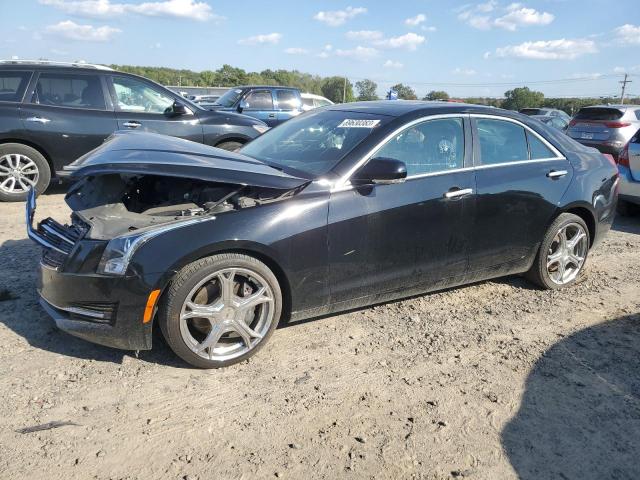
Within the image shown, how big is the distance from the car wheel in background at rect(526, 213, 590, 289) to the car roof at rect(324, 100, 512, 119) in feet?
3.44

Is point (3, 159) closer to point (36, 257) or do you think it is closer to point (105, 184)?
point (36, 257)

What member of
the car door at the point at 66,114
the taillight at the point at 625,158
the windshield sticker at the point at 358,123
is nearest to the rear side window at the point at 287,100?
the car door at the point at 66,114

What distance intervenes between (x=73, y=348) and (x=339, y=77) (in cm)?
7043

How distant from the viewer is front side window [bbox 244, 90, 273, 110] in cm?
1392

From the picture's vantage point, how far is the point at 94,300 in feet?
9.76

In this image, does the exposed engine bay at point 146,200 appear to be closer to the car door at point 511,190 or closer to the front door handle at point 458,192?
the front door handle at point 458,192

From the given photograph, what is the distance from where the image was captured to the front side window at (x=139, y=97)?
7.52m

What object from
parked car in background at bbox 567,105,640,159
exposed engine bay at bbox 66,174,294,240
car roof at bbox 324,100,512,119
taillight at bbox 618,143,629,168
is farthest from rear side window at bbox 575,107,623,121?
exposed engine bay at bbox 66,174,294,240

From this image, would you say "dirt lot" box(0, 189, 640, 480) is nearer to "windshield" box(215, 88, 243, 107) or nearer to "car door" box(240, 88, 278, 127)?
"car door" box(240, 88, 278, 127)

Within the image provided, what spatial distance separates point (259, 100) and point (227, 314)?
11.7m

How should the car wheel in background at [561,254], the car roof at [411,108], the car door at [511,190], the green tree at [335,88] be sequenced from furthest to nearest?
the green tree at [335,88] < the car wheel in background at [561,254] < the car door at [511,190] < the car roof at [411,108]

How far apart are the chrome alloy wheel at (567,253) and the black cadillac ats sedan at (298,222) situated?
1.3 inches

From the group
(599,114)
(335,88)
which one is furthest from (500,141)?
(335,88)

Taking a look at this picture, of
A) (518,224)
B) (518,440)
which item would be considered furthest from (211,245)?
(518,224)
